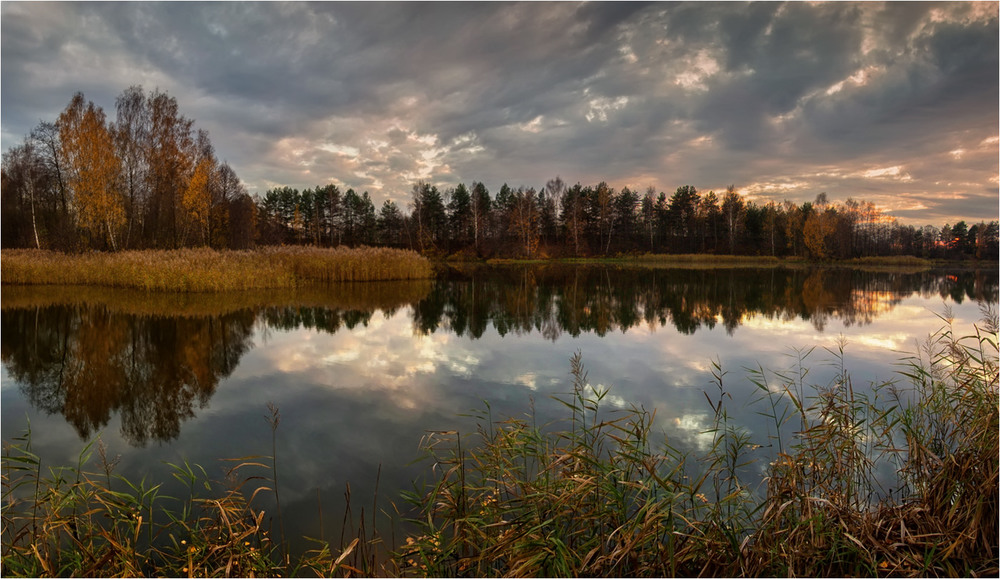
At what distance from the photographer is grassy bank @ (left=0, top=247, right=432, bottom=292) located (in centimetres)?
1992

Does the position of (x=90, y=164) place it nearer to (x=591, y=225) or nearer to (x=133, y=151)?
(x=133, y=151)

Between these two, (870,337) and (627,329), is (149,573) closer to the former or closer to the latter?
(627,329)

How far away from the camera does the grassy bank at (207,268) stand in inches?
784

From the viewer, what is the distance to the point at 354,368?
896cm

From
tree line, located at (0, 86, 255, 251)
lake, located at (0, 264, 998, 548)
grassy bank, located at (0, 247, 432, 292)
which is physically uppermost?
tree line, located at (0, 86, 255, 251)

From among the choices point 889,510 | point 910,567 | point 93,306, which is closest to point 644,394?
point 889,510

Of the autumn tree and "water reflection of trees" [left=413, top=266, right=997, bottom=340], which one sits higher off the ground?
the autumn tree

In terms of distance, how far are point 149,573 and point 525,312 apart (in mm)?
13418

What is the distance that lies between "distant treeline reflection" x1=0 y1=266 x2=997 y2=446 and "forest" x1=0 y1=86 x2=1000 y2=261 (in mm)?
11602

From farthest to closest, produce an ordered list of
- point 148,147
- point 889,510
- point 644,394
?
point 148,147 < point 644,394 < point 889,510

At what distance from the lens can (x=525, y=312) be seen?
1614cm

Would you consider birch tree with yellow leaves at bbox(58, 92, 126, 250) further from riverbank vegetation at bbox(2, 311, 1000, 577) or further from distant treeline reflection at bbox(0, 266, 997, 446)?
riverbank vegetation at bbox(2, 311, 1000, 577)

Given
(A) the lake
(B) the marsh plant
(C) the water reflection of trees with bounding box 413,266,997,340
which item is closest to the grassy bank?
(A) the lake

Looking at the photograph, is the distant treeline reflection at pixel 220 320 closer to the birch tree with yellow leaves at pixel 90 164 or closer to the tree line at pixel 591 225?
the birch tree with yellow leaves at pixel 90 164
